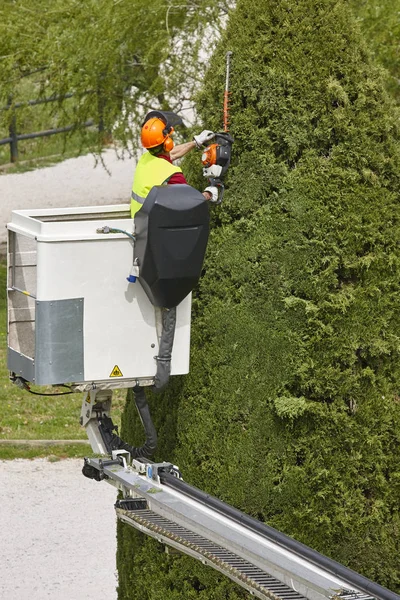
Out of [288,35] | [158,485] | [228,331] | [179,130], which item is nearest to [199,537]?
[158,485]

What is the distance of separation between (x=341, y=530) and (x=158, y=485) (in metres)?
0.72

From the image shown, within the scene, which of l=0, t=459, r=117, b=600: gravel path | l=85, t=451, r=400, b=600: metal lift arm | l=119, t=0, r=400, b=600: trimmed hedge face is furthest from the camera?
l=0, t=459, r=117, b=600: gravel path

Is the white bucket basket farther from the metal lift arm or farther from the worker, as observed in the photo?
the metal lift arm

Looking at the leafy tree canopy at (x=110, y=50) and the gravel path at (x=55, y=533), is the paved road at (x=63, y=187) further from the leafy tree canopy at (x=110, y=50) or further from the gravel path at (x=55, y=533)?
the gravel path at (x=55, y=533)

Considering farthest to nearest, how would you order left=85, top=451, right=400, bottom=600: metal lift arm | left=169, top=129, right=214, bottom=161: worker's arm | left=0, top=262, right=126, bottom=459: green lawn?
1. left=0, top=262, right=126, bottom=459: green lawn
2. left=169, top=129, right=214, bottom=161: worker's arm
3. left=85, top=451, right=400, bottom=600: metal lift arm

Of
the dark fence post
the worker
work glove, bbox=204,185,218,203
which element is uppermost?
the worker

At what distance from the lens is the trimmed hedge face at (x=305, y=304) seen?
455cm

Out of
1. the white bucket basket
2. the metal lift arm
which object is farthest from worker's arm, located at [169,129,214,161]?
A: the metal lift arm

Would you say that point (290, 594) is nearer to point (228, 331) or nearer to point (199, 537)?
point (199, 537)

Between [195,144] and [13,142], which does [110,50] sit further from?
[195,144]

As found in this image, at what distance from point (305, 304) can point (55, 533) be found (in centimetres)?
453

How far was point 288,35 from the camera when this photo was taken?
4750mm

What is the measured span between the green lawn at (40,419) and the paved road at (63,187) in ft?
26.4

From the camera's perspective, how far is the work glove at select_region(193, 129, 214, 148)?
4.79 metres
